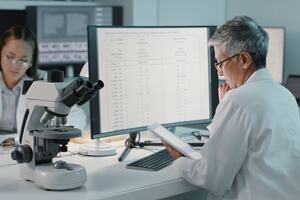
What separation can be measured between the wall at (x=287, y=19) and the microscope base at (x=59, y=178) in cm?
256

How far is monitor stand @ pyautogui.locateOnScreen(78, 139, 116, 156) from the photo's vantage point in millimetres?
1966

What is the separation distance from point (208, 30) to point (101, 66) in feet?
1.71

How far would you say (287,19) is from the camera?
381cm

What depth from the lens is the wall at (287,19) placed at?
3.75 metres

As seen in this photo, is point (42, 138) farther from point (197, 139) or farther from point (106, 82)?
point (197, 139)

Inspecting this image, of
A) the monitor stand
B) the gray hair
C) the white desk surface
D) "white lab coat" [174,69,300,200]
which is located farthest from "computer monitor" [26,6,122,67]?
"white lab coat" [174,69,300,200]

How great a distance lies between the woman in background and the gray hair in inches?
57.2

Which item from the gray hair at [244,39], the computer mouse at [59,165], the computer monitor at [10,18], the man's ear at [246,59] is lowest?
the computer mouse at [59,165]

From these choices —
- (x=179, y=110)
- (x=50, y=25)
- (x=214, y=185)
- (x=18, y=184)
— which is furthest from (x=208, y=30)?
(x=50, y=25)

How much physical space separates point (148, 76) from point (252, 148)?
1.87ft

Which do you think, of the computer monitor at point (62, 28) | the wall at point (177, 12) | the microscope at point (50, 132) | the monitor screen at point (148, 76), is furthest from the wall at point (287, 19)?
the microscope at point (50, 132)

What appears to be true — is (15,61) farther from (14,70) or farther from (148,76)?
(148,76)

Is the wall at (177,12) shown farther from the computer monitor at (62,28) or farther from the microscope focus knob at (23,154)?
the microscope focus knob at (23,154)

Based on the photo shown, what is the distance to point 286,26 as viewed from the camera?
12.5 feet
